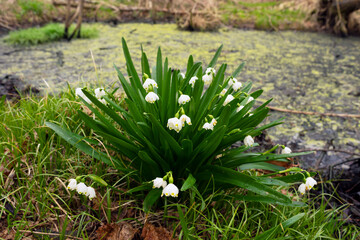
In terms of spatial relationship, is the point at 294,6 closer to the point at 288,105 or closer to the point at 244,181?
the point at 288,105

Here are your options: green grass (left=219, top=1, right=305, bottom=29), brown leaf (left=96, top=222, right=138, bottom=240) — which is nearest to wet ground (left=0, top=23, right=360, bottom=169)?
green grass (left=219, top=1, right=305, bottom=29)

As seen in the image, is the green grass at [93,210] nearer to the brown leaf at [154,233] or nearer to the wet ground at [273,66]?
the brown leaf at [154,233]

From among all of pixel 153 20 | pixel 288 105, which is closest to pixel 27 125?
pixel 288 105

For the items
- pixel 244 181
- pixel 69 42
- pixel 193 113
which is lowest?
pixel 69 42

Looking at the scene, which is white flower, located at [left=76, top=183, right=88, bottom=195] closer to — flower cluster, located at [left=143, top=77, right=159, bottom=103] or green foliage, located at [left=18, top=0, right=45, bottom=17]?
flower cluster, located at [left=143, top=77, right=159, bottom=103]

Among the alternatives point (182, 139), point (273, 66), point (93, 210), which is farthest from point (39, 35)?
point (182, 139)

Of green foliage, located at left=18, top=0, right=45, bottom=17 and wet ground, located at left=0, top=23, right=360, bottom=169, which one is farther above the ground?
green foliage, located at left=18, top=0, right=45, bottom=17
